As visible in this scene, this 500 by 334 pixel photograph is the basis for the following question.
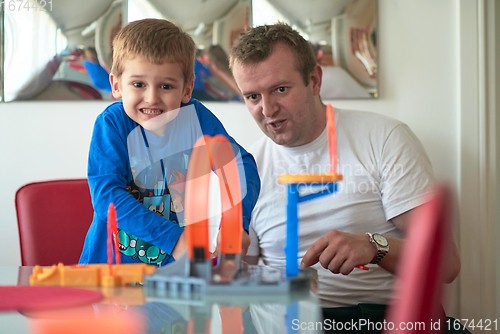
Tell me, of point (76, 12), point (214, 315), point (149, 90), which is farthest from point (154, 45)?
point (76, 12)

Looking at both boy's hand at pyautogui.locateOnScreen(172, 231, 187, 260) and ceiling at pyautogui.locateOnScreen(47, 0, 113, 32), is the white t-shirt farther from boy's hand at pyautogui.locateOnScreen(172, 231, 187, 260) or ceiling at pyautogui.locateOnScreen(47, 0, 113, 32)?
ceiling at pyautogui.locateOnScreen(47, 0, 113, 32)

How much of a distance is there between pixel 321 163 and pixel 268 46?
14.8 inches

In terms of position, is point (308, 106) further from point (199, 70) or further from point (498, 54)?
Result: point (498, 54)

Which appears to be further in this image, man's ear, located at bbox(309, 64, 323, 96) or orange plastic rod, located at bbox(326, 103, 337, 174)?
man's ear, located at bbox(309, 64, 323, 96)

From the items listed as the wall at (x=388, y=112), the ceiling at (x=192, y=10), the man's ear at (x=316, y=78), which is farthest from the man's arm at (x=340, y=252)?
the ceiling at (x=192, y=10)

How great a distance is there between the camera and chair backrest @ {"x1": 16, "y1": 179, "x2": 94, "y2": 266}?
1.38 metres

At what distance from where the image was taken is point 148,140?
957mm

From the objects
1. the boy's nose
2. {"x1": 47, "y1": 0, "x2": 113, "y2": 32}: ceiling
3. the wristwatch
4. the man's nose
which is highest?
{"x1": 47, "y1": 0, "x2": 113, "y2": 32}: ceiling

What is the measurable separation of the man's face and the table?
780 mm

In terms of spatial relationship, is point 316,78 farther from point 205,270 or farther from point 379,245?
point 205,270

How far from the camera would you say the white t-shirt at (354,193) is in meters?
1.22

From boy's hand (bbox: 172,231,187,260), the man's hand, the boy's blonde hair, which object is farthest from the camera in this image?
the boy's blonde hair

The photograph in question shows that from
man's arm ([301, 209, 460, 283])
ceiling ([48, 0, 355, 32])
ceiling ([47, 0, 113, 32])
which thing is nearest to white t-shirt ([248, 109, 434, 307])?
man's arm ([301, 209, 460, 283])

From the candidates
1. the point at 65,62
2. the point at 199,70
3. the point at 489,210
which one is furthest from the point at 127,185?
the point at 489,210
